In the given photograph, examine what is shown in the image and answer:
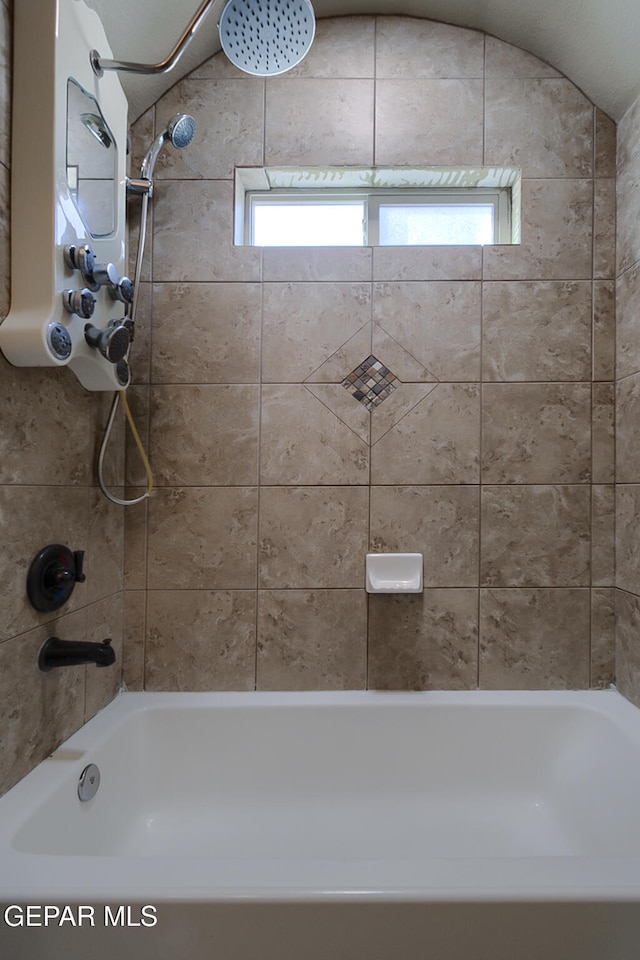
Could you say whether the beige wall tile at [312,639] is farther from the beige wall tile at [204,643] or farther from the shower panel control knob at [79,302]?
the shower panel control knob at [79,302]

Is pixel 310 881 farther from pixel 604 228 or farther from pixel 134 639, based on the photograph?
pixel 604 228

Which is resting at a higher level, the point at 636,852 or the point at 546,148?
the point at 546,148

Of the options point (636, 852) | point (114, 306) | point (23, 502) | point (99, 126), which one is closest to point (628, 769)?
point (636, 852)

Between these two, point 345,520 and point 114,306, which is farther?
point 345,520

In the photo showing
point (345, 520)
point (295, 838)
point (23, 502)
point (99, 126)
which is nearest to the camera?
point (23, 502)

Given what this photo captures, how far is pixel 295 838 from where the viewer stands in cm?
132

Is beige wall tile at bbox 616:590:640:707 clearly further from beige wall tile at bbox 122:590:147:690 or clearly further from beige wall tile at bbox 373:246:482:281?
beige wall tile at bbox 122:590:147:690

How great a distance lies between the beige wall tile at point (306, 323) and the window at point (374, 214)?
25 centimetres

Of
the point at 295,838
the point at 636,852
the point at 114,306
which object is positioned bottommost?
the point at 295,838

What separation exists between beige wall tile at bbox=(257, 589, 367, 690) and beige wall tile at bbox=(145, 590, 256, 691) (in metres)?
0.05

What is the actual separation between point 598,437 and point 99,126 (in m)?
1.62

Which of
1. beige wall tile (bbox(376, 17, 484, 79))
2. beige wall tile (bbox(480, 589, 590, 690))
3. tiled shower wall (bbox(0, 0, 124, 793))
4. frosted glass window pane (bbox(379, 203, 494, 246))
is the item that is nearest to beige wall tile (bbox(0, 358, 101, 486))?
tiled shower wall (bbox(0, 0, 124, 793))

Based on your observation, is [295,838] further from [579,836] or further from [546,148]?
[546,148]

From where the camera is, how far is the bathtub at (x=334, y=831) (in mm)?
760
